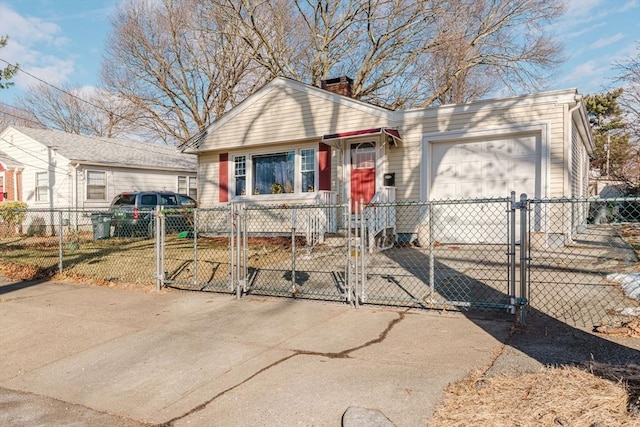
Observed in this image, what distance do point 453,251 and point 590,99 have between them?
33845 mm

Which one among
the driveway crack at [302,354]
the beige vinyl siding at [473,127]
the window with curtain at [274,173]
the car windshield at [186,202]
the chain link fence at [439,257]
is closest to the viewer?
the driveway crack at [302,354]

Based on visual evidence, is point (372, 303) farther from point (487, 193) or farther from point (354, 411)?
point (487, 193)

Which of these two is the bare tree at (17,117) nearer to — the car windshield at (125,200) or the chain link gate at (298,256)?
the car windshield at (125,200)

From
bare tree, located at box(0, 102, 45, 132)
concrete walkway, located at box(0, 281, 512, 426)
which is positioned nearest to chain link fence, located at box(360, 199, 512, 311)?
concrete walkway, located at box(0, 281, 512, 426)

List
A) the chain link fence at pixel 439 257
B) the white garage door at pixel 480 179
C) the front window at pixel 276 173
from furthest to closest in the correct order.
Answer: the front window at pixel 276 173, the white garage door at pixel 480 179, the chain link fence at pixel 439 257

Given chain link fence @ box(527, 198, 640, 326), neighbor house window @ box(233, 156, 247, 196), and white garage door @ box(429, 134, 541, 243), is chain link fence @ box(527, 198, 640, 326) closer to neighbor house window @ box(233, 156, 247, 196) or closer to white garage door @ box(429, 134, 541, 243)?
white garage door @ box(429, 134, 541, 243)

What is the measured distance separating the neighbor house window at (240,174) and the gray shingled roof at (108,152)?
327 inches

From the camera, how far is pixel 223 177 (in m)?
14.5

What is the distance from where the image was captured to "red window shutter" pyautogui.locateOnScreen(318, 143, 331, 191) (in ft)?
42.0

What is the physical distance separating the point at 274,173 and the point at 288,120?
1.65 m

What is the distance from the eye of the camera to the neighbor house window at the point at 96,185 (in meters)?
19.4

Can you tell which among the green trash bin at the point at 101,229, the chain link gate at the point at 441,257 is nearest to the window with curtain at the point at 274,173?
the chain link gate at the point at 441,257

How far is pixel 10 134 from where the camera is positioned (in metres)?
21.1

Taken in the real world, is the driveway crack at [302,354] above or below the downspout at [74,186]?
below
